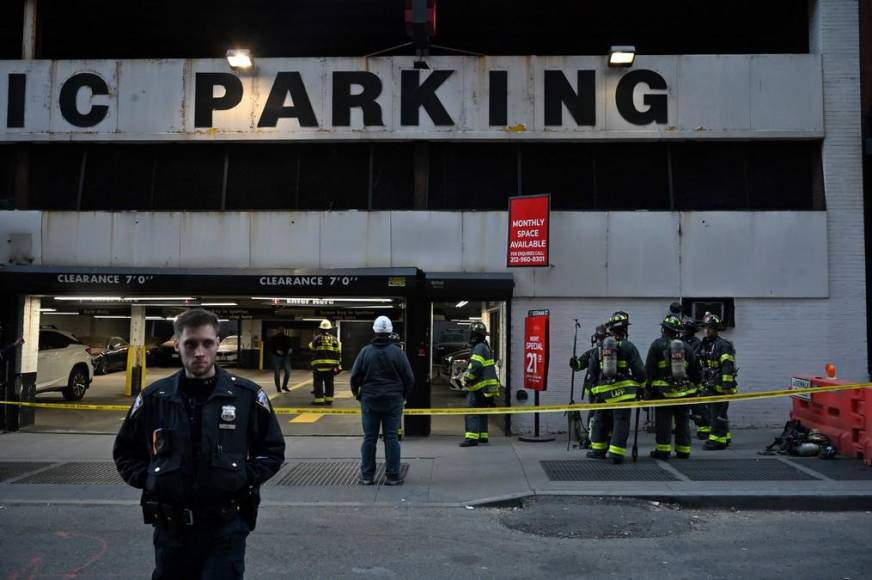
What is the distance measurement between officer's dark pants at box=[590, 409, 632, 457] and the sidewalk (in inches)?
8.7

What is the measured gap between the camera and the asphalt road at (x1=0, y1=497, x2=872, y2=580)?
5.61 metres

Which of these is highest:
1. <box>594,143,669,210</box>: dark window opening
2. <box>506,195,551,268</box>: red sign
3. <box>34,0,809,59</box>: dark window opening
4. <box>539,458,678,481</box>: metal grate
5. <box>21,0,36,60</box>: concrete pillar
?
<box>34,0,809,59</box>: dark window opening

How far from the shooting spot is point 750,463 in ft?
30.8

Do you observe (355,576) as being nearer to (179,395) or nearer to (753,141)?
(179,395)

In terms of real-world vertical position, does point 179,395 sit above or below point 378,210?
below

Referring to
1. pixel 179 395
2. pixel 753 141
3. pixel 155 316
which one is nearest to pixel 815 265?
pixel 753 141

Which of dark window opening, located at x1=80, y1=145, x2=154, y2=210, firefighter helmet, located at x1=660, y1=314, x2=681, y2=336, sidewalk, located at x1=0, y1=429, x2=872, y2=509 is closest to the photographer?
sidewalk, located at x1=0, y1=429, x2=872, y2=509

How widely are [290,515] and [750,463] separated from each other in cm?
572

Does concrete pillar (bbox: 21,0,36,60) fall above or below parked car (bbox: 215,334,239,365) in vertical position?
above

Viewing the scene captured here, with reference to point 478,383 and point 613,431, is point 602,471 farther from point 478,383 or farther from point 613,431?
point 478,383

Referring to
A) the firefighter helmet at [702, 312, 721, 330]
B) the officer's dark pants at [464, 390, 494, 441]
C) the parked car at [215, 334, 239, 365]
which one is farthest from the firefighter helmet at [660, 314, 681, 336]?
the parked car at [215, 334, 239, 365]

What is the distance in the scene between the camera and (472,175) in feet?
42.3

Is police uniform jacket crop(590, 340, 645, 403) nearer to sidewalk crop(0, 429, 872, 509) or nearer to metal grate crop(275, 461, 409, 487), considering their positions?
sidewalk crop(0, 429, 872, 509)

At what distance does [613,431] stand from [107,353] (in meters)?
18.3
